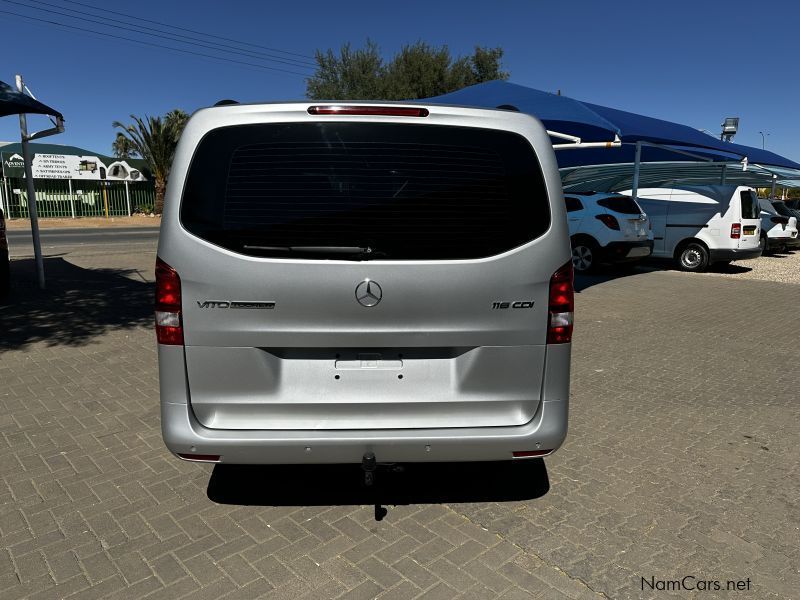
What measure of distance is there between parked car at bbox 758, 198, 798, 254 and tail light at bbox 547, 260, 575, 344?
17.3 metres

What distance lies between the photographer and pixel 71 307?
8523 mm

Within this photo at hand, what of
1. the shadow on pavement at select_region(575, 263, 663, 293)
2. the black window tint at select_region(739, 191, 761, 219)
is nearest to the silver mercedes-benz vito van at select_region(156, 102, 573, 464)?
the shadow on pavement at select_region(575, 263, 663, 293)

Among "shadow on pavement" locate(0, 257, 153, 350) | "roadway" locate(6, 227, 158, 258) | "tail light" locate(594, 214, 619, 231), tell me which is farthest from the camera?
"roadway" locate(6, 227, 158, 258)

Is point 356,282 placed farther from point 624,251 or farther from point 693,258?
point 693,258

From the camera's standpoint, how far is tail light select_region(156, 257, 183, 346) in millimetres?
2578

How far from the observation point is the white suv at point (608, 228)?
500 inches

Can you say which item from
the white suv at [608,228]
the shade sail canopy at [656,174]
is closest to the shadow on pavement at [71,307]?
the white suv at [608,228]

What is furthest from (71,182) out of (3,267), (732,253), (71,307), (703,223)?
(732,253)

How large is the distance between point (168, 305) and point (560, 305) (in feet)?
5.83

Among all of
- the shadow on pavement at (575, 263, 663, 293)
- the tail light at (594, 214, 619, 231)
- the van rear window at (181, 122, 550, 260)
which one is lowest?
the shadow on pavement at (575, 263, 663, 293)

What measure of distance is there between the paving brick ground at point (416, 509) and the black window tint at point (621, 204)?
7.78 m

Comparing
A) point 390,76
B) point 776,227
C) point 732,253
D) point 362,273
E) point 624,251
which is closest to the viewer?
point 362,273

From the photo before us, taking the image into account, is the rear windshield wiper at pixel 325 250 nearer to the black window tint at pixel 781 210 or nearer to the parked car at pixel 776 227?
the parked car at pixel 776 227

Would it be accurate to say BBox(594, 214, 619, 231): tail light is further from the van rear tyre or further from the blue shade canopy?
the van rear tyre
